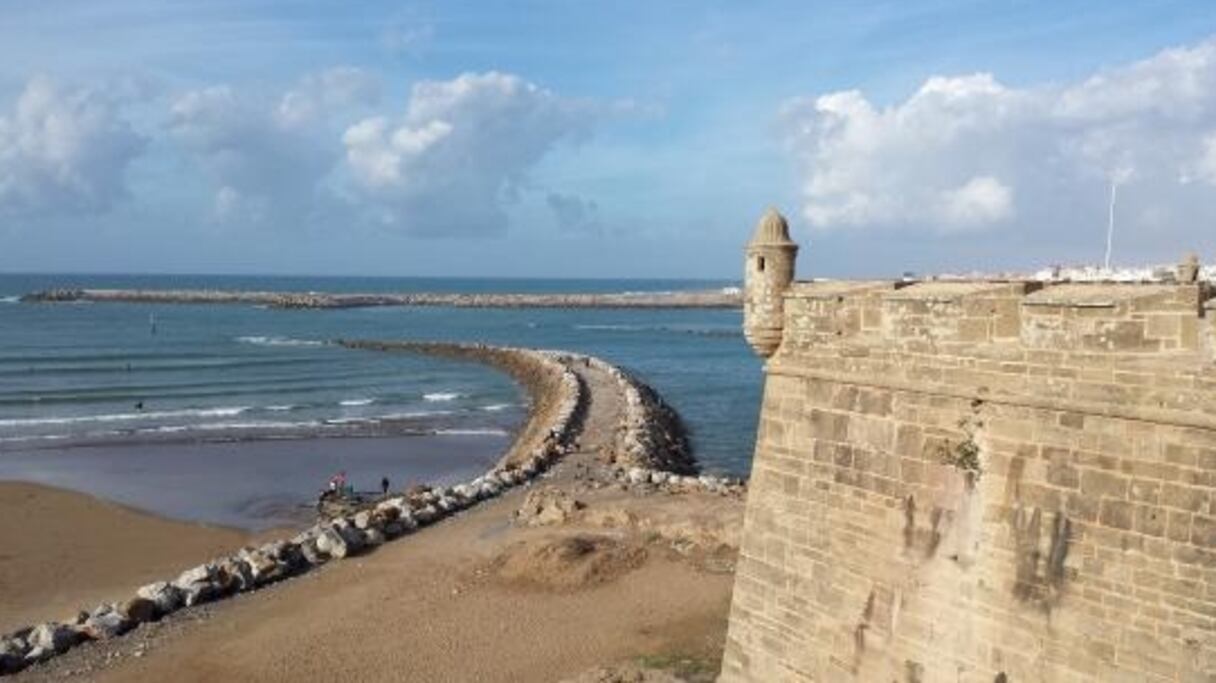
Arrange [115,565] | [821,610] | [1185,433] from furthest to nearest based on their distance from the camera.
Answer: [115,565] → [821,610] → [1185,433]

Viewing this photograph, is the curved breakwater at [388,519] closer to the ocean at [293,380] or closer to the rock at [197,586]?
the rock at [197,586]

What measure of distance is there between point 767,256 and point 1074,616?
13.4 ft

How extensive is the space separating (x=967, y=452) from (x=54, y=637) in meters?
11.8

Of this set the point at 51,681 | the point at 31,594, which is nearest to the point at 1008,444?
the point at 51,681

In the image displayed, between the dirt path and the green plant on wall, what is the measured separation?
17.6 ft

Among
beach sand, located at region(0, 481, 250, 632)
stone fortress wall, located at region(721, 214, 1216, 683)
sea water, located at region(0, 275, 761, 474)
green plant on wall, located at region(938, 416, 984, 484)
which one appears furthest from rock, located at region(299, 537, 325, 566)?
sea water, located at region(0, 275, 761, 474)

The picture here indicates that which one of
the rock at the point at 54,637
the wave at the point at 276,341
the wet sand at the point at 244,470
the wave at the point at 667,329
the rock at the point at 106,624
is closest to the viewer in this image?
the rock at the point at 54,637

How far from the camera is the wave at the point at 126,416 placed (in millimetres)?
37188

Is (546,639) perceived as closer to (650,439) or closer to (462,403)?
(650,439)

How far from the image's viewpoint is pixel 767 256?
9922 millimetres

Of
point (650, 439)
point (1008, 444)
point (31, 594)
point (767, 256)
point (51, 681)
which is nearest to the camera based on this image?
point (1008, 444)

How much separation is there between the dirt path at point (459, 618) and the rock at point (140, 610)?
0.91 ft

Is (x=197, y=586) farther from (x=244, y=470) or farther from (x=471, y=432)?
(x=471, y=432)

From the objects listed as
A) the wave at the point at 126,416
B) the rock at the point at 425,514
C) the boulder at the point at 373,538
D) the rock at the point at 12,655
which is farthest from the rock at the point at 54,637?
the wave at the point at 126,416
